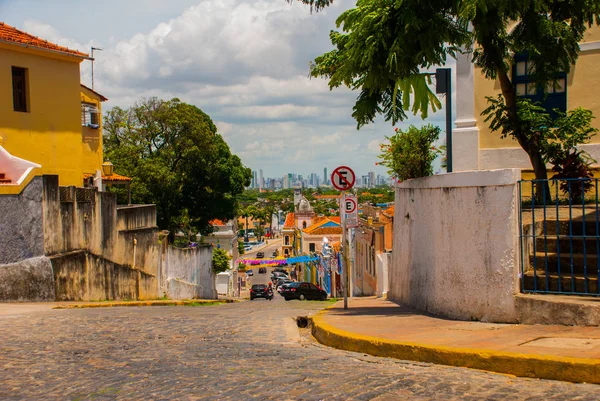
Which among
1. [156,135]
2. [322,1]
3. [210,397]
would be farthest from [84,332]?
[156,135]

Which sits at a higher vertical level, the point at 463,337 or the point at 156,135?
the point at 156,135

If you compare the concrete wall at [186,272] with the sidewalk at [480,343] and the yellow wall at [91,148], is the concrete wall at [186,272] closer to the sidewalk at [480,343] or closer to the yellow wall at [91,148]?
the yellow wall at [91,148]

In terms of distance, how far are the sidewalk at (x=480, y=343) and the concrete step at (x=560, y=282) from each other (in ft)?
2.06

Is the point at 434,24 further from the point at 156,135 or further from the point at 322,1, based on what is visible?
the point at 156,135

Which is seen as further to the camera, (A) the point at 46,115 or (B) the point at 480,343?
(A) the point at 46,115

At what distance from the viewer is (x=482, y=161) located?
15.3 m

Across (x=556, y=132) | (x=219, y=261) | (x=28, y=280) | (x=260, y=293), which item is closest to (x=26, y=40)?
(x=28, y=280)

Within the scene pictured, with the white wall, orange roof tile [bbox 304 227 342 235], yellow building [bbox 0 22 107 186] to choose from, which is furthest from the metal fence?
orange roof tile [bbox 304 227 342 235]

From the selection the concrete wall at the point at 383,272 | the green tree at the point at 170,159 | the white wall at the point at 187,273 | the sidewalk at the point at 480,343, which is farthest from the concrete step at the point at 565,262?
the green tree at the point at 170,159

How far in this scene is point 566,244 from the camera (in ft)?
29.6

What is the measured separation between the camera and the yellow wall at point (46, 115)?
20188mm

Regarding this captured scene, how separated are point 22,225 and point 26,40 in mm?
7364

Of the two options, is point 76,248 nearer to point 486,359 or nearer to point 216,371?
point 216,371

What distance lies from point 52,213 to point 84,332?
769 centimetres
